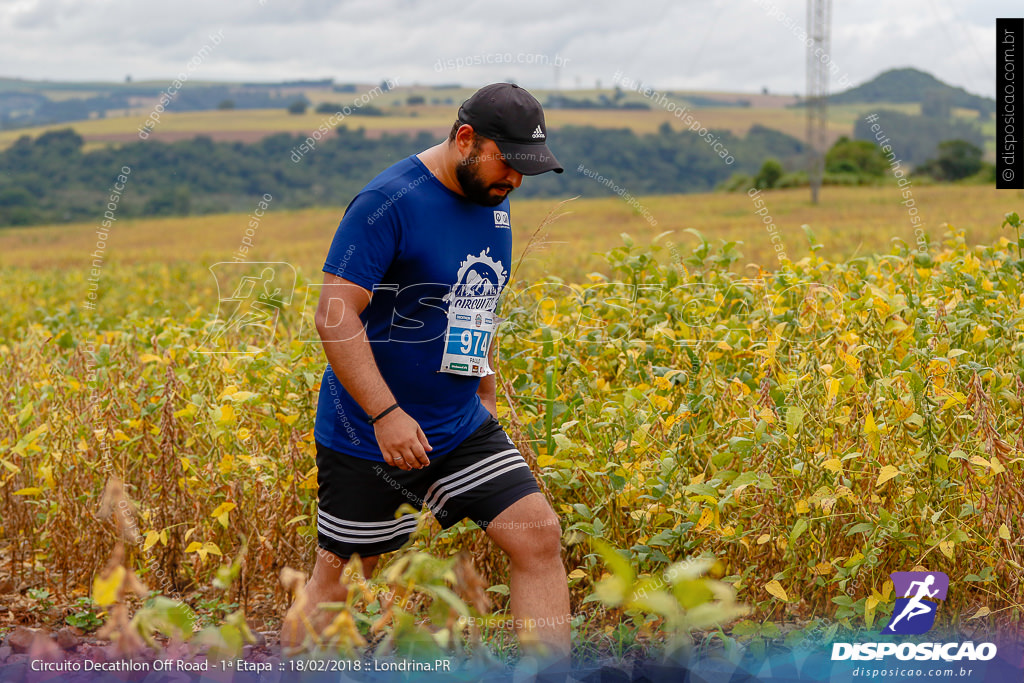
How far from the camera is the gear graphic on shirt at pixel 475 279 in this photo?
2.40m

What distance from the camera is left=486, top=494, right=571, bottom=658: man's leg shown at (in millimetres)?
2260

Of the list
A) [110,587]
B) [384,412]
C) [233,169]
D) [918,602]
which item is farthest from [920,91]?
[110,587]

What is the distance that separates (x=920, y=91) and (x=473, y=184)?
6933 cm

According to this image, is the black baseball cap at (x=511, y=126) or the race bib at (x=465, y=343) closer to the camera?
the black baseball cap at (x=511, y=126)

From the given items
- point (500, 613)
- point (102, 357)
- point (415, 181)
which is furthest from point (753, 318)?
point (102, 357)

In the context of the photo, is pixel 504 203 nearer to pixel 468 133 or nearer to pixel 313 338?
pixel 468 133

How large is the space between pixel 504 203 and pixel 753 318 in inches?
61.9

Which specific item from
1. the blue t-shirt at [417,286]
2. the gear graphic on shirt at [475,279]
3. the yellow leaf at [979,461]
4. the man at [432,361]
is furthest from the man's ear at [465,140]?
the yellow leaf at [979,461]

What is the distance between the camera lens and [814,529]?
2793 millimetres

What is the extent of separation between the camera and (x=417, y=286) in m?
2.34

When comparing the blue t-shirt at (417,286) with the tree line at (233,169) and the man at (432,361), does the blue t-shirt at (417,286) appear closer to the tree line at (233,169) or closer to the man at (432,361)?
the man at (432,361)

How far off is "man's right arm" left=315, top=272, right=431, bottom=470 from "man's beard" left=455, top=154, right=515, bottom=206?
374mm

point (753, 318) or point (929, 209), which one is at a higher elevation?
point (929, 209)

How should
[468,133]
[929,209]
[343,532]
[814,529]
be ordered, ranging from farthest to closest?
[929,209] → [814,529] → [343,532] → [468,133]
